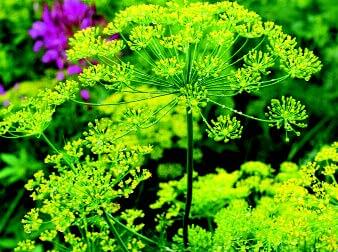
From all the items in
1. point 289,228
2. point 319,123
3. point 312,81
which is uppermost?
point 312,81

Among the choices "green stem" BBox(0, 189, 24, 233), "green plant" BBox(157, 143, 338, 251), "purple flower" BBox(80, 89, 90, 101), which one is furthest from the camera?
"green stem" BBox(0, 189, 24, 233)

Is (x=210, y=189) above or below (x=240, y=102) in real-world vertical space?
below

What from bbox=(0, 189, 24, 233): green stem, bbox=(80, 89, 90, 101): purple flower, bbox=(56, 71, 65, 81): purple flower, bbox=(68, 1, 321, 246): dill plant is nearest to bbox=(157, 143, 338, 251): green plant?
bbox=(68, 1, 321, 246): dill plant

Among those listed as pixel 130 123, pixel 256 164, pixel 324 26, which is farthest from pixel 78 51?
pixel 324 26

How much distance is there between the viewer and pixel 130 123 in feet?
7.04

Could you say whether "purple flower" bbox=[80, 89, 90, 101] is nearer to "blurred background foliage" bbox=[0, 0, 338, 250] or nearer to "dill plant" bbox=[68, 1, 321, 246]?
"blurred background foliage" bbox=[0, 0, 338, 250]

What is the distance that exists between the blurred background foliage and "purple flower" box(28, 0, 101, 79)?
109mm

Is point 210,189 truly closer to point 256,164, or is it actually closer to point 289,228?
point 256,164

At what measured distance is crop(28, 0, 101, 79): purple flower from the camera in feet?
13.8

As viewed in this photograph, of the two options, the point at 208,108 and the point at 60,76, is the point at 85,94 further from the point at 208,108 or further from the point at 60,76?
the point at 208,108

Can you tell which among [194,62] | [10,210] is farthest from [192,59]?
[10,210]

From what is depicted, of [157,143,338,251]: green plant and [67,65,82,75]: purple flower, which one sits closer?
[157,143,338,251]: green plant

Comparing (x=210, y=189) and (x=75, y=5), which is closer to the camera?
(x=210, y=189)

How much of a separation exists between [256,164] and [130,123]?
1.08 metres
